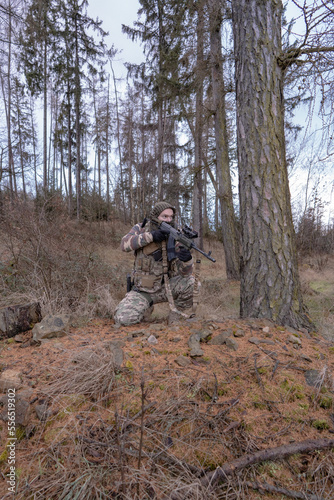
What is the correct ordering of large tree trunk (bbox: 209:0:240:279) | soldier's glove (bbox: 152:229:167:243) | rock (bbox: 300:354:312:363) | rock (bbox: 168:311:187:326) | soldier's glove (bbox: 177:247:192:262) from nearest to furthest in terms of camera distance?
rock (bbox: 300:354:312:363), rock (bbox: 168:311:187:326), soldier's glove (bbox: 152:229:167:243), soldier's glove (bbox: 177:247:192:262), large tree trunk (bbox: 209:0:240:279)

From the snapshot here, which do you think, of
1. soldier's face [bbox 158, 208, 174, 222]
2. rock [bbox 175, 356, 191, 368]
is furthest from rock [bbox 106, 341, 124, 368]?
soldier's face [bbox 158, 208, 174, 222]

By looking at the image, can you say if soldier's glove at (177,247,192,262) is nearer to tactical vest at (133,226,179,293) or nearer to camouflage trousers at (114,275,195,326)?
tactical vest at (133,226,179,293)

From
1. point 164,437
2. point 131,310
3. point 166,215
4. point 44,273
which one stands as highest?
point 166,215

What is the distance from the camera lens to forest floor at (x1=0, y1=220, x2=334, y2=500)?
106cm

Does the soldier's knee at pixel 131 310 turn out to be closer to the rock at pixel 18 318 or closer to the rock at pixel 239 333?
the rock at pixel 18 318

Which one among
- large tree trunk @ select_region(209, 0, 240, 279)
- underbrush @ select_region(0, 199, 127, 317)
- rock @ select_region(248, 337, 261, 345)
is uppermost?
large tree trunk @ select_region(209, 0, 240, 279)

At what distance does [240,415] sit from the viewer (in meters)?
1.38

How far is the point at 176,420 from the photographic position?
4.31ft

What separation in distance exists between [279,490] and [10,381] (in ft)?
5.14

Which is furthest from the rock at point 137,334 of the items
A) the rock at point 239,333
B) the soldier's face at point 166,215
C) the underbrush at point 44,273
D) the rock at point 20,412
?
the soldier's face at point 166,215

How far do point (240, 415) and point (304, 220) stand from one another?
487 inches

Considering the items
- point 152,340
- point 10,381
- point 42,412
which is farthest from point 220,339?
point 10,381

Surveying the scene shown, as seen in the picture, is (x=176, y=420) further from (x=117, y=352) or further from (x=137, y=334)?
(x=137, y=334)

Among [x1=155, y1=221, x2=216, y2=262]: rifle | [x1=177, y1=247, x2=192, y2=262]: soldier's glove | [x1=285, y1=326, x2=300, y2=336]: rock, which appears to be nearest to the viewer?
[x1=285, y1=326, x2=300, y2=336]: rock
